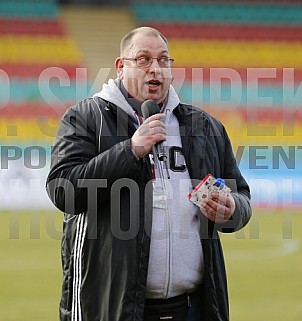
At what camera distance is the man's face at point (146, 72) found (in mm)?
3412

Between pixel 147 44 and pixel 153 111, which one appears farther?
→ pixel 147 44

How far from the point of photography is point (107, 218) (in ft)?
10.7

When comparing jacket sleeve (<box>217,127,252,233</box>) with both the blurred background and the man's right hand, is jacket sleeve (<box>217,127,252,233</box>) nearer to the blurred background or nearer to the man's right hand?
the man's right hand

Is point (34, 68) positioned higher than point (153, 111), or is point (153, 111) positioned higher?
point (34, 68)

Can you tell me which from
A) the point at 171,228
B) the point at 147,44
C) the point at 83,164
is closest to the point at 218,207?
the point at 171,228

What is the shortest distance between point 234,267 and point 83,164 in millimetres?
6314

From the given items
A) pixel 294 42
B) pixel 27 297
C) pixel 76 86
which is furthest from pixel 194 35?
pixel 27 297

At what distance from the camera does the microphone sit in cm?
328

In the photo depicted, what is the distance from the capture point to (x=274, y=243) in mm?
11055

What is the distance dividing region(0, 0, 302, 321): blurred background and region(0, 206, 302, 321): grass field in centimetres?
2

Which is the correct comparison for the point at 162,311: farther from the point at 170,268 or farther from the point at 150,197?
the point at 150,197

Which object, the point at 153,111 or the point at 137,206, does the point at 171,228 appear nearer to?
the point at 137,206

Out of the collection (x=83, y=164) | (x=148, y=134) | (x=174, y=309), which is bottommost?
(x=174, y=309)

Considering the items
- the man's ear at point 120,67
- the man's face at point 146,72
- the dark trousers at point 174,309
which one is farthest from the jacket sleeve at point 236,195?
the man's ear at point 120,67
